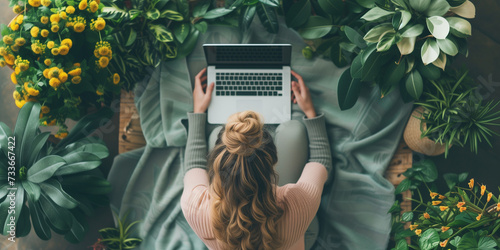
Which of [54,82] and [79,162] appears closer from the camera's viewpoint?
[54,82]

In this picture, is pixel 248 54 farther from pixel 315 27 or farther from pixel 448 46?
pixel 448 46

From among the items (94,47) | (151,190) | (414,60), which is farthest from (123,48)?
(414,60)

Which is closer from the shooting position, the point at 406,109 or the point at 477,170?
the point at 406,109

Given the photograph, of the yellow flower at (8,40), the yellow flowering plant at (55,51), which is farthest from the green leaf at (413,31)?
the yellow flower at (8,40)

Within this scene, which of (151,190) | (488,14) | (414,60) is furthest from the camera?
(488,14)

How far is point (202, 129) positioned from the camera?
1.88 meters

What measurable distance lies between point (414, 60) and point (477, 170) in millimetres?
827

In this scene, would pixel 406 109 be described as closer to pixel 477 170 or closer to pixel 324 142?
pixel 324 142

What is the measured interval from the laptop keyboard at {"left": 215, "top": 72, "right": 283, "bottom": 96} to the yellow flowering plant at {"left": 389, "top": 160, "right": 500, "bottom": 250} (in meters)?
0.71

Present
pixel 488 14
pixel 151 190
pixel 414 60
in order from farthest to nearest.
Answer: pixel 488 14, pixel 151 190, pixel 414 60

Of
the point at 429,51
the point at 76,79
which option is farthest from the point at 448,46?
the point at 76,79

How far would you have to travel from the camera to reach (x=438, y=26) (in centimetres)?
156

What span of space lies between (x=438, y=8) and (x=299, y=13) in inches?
22.2

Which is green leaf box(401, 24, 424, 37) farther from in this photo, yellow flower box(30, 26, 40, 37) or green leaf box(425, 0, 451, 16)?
yellow flower box(30, 26, 40, 37)
